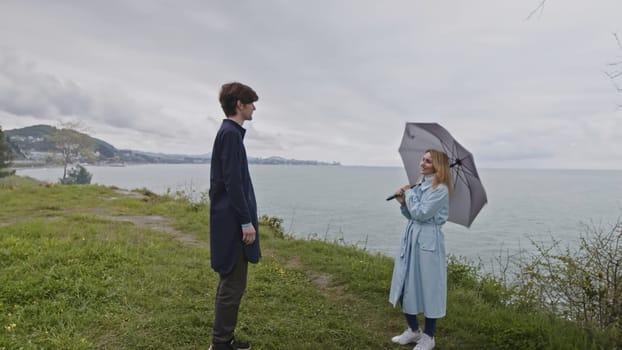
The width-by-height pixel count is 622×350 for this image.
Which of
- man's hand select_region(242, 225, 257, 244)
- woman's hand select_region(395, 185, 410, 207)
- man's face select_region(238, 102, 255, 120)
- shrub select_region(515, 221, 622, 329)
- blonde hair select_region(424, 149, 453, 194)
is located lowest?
shrub select_region(515, 221, 622, 329)

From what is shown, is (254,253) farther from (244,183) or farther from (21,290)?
(21,290)

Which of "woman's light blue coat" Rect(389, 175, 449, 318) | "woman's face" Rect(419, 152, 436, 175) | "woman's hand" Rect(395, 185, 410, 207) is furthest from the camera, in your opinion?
"woman's hand" Rect(395, 185, 410, 207)

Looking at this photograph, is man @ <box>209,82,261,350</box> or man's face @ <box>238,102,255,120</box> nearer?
man @ <box>209,82,261,350</box>

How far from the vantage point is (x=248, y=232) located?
112 inches

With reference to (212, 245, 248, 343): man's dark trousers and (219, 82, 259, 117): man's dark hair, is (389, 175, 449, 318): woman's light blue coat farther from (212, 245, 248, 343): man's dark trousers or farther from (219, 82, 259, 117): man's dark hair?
(219, 82, 259, 117): man's dark hair

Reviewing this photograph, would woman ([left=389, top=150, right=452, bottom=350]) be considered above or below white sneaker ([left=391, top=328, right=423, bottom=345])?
above

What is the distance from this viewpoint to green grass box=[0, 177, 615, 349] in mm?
3414

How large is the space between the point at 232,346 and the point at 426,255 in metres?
1.86

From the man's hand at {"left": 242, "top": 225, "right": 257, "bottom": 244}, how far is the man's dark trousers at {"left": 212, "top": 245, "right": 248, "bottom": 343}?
0.12 metres

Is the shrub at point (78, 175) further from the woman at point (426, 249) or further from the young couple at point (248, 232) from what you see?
the woman at point (426, 249)

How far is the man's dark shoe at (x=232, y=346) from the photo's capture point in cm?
306

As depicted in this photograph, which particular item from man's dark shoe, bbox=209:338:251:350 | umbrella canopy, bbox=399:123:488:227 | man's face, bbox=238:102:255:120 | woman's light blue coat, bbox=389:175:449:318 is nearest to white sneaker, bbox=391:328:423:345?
Answer: woman's light blue coat, bbox=389:175:449:318

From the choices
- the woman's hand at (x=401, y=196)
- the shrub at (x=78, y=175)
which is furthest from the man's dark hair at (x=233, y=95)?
the shrub at (x=78, y=175)

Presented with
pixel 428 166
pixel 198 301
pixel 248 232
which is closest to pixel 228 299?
pixel 248 232
